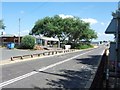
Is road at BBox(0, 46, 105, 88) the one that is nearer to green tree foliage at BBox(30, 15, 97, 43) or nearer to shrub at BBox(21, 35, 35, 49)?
shrub at BBox(21, 35, 35, 49)

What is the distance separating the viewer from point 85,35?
311 feet

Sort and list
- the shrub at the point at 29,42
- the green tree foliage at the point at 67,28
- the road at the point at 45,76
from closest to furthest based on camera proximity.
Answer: the road at the point at 45,76 → the shrub at the point at 29,42 → the green tree foliage at the point at 67,28

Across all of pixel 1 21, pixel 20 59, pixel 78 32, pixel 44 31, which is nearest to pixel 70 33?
pixel 78 32

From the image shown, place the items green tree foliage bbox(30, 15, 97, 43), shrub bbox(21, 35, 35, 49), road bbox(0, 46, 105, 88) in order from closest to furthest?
road bbox(0, 46, 105, 88) < shrub bbox(21, 35, 35, 49) < green tree foliage bbox(30, 15, 97, 43)

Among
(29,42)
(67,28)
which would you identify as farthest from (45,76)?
(67,28)

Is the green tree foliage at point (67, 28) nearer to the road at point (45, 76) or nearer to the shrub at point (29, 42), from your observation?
the shrub at point (29, 42)

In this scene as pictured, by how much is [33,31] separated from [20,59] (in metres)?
81.3

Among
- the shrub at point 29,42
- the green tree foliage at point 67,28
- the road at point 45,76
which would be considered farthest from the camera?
the green tree foliage at point 67,28

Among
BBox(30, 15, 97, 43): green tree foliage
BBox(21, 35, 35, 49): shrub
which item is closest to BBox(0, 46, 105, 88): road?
BBox(21, 35, 35, 49): shrub

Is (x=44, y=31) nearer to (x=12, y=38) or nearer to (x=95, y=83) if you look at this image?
(x=12, y=38)

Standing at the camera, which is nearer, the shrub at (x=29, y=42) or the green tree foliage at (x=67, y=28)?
the shrub at (x=29, y=42)

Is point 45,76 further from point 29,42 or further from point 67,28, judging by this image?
point 67,28

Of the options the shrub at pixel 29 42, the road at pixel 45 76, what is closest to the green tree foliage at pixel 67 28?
the shrub at pixel 29 42

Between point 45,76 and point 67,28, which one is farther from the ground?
point 67,28
